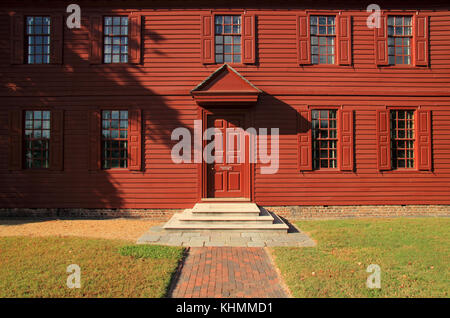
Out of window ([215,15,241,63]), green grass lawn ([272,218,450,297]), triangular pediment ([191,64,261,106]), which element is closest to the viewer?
green grass lawn ([272,218,450,297])

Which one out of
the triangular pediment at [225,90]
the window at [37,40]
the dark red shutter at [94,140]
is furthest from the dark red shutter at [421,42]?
the window at [37,40]

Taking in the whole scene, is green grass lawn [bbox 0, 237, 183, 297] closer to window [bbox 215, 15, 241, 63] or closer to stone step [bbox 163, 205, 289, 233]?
stone step [bbox 163, 205, 289, 233]

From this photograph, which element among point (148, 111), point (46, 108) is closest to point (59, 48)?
point (46, 108)

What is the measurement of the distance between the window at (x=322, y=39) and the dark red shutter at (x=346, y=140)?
6.69 ft

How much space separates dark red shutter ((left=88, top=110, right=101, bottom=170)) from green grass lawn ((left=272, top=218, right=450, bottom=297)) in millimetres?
6716

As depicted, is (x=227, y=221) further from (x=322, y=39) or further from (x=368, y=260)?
(x=322, y=39)

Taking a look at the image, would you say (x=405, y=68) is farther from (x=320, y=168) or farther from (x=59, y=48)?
(x=59, y=48)

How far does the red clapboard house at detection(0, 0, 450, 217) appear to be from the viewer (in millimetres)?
9109

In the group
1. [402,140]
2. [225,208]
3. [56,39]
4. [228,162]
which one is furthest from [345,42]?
[56,39]

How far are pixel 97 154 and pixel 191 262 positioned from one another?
595cm

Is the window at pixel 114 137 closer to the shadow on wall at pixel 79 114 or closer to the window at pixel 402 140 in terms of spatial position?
the shadow on wall at pixel 79 114

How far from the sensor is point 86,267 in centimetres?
441

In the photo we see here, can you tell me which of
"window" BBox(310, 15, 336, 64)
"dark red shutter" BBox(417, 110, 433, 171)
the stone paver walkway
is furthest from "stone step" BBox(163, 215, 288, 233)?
"window" BBox(310, 15, 336, 64)

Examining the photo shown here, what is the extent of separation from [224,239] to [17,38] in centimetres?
973
